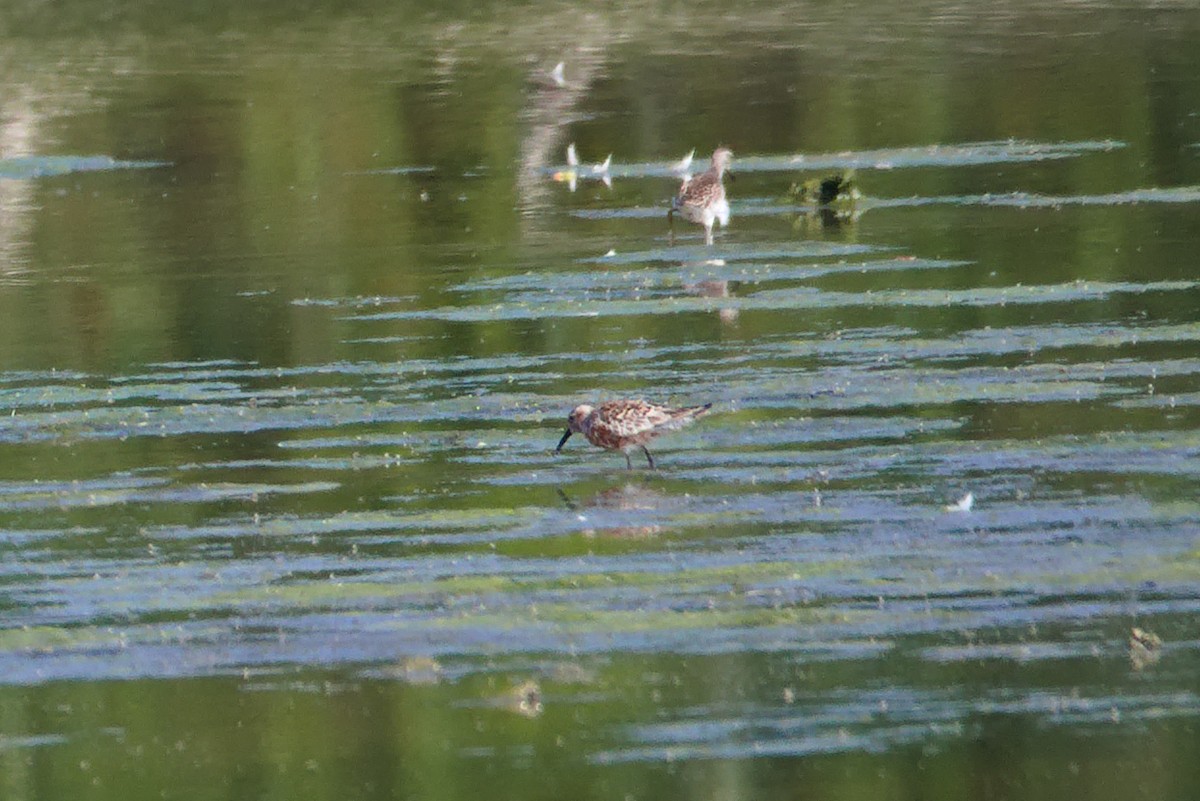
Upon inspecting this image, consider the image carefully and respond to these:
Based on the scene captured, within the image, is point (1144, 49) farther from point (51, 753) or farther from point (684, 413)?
point (51, 753)

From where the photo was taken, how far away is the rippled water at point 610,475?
367 inches

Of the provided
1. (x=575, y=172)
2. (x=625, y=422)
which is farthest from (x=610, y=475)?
(x=575, y=172)

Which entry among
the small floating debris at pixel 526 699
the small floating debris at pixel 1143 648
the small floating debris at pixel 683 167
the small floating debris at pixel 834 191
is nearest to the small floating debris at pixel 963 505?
the small floating debris at pixel 1143 648

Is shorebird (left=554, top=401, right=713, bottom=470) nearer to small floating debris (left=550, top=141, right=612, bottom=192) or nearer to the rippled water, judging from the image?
the rippled water

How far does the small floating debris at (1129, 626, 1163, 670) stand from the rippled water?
0.06 feet

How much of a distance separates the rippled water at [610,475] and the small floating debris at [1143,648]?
0.06 feet

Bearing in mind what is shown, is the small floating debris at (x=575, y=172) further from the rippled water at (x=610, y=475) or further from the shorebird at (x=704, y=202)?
the shorebird at (x=704, y=202)

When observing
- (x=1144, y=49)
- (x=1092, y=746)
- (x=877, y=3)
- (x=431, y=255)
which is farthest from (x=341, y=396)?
(x=877, y=3)

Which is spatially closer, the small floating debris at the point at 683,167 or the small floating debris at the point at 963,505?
the small floating debris at the point at 963,505

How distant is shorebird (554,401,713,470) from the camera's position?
13289mm

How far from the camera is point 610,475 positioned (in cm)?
1342

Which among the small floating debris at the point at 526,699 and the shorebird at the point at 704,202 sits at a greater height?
the small floating debris at the point at 526,699

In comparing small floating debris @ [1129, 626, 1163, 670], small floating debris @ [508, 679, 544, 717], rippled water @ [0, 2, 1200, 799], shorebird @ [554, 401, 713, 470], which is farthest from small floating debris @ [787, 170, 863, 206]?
small floating debris @ [508, 679, 544, 717]

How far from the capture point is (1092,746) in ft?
29.0
